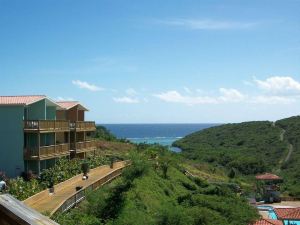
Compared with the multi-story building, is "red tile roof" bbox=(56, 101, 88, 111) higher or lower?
higher

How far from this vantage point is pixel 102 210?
2497cm

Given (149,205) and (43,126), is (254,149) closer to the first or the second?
(43,126)

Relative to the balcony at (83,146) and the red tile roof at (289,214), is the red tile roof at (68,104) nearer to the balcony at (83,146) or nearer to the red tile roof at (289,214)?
the balcony at (83,146)

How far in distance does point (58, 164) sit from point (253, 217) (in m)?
13.0

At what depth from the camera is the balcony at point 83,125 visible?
133ft

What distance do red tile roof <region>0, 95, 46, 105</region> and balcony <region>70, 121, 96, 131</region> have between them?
5.30 meters

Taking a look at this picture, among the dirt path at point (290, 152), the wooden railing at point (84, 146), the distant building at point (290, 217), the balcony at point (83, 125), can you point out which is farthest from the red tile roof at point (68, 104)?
the dirt path at point (290, 152)

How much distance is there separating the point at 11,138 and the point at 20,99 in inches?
130

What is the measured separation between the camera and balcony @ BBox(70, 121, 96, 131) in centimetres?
4045

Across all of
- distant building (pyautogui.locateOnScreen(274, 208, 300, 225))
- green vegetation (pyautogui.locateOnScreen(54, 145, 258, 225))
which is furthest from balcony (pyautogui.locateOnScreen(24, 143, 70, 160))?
distant building (pyautogui.locateOnScreen(274, 208, 300, 225))

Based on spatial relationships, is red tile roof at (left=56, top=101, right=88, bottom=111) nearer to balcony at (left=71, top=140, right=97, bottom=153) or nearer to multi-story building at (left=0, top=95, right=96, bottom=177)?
balcony at (left=71, top=140, right=97, bottom=153)

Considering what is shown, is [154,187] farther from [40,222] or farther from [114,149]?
[40,222]

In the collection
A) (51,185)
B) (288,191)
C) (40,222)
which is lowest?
(288,191)

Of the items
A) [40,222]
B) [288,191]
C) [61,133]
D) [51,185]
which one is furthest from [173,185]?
[40,222]
